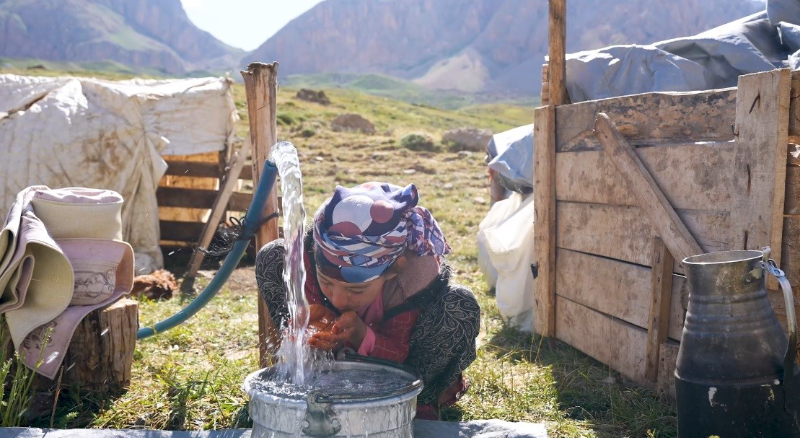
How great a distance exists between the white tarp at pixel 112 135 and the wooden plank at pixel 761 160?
5.03 metres

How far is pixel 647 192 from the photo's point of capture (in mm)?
3219

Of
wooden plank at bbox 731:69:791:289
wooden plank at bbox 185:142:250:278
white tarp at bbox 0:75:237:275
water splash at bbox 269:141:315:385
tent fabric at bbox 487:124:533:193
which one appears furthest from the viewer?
wooden plank at bbox 185:142:250:278

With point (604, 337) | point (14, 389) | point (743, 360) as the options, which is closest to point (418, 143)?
point (604, 337)

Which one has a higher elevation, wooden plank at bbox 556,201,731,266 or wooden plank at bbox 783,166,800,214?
wooden plank at bbox 783,166,800,214

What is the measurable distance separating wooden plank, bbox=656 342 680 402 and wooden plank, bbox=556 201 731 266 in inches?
13.3

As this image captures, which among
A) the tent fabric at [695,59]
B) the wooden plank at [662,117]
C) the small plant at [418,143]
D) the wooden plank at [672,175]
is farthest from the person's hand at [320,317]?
the small plant at [418,143]

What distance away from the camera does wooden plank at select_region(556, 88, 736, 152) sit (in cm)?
294

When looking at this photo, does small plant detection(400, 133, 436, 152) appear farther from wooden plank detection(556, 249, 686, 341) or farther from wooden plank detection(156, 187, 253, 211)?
wooden plank detection(556, 249, 686, 341)

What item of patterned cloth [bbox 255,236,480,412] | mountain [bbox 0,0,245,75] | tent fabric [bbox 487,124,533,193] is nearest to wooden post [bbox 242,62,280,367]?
patterned cloth [bbox 255,236,480,412]

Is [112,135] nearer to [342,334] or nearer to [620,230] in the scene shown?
[342,334]

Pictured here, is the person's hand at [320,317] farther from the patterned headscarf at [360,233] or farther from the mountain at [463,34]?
the mountain at [463,34]

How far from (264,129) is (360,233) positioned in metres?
0.82

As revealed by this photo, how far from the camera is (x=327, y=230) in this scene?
2.77m

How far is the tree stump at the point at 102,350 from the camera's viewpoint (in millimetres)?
3191
